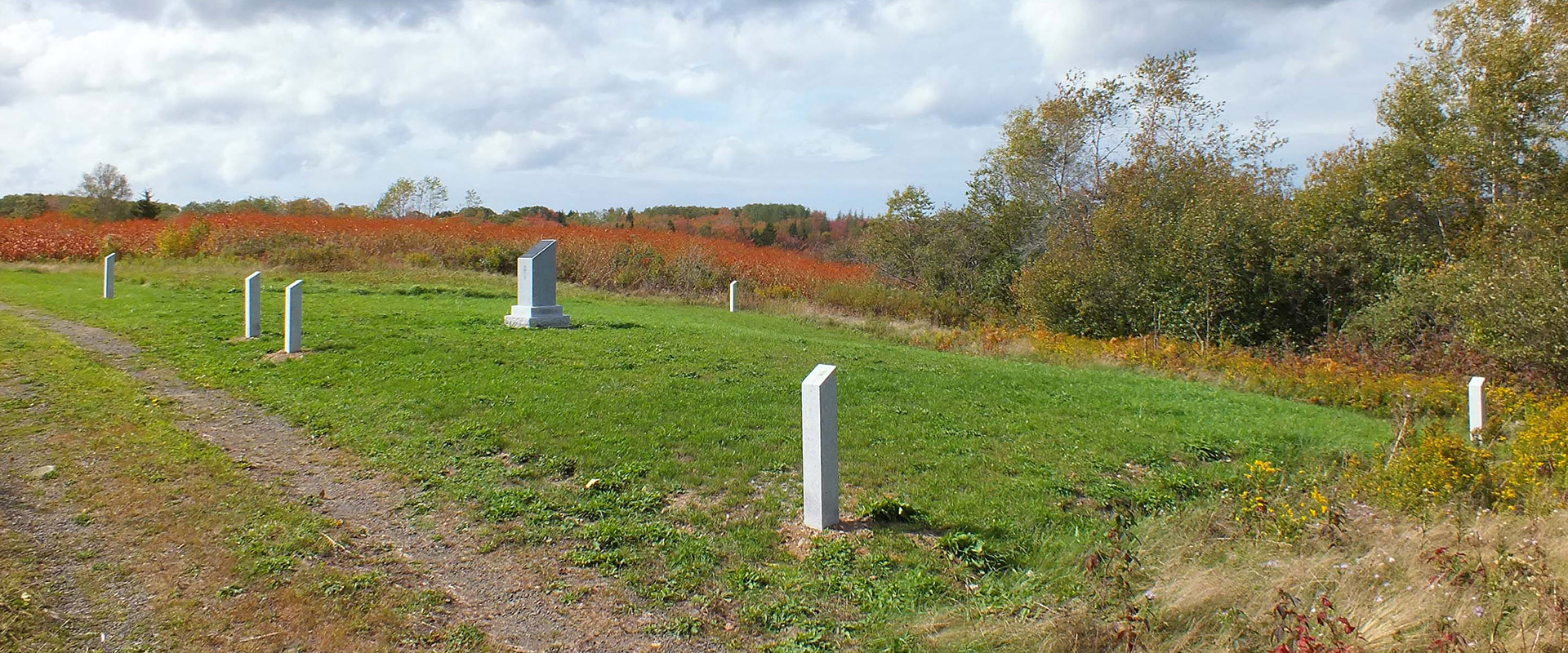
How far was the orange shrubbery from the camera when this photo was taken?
28500 mm

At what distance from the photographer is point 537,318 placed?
14.7 m

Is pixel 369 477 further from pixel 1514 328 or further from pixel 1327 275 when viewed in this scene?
pixel 1327 275

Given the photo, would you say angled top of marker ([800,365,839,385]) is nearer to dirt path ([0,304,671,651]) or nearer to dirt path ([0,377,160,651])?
dirt path ([0,304,671,651])

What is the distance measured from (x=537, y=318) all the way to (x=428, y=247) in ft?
63.0

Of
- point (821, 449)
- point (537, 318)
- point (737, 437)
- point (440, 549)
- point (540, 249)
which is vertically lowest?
point (440, 549)

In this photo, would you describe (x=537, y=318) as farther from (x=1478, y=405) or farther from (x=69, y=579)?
(x=1478, y=405)

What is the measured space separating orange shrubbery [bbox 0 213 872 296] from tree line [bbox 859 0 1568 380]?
881cm

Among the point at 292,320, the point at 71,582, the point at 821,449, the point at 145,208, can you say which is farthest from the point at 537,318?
the point at 145,208

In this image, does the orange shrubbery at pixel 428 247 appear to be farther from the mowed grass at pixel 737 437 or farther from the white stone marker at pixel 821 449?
the white stone marker at pixel 821 449

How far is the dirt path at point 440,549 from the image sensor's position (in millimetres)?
4379

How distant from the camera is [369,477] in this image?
6.61 meters

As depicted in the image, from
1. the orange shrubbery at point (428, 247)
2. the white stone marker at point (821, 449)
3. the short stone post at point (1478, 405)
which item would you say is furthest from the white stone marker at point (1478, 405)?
the orange shrubbery at point (428, 247)

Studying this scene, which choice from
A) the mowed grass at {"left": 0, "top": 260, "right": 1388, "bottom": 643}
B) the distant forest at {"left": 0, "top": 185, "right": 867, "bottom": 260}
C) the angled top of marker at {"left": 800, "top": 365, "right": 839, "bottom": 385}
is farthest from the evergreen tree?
Result: the angled top of marker at {"left": 800, "top": 365, "right": 839, "bottom": 385}

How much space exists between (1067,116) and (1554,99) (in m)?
14.4
